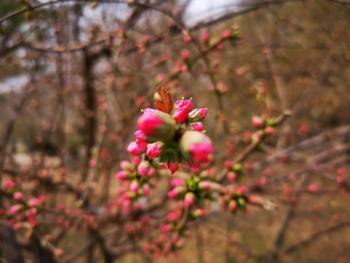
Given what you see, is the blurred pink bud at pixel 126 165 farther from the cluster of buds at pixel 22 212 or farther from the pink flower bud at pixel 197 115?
the cluster of buds at pixel 22 212

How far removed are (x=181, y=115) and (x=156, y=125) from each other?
9cm

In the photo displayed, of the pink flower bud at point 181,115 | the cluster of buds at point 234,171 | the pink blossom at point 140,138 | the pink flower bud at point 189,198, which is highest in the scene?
the pink flower bud at point 181,115

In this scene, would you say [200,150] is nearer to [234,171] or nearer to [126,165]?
[126,165]

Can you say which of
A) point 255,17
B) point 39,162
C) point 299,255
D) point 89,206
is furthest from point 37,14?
point 299,255

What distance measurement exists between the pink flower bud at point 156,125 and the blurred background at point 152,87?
0.80 metres

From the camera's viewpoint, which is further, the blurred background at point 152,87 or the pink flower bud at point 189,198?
the blurred background at point 152,87

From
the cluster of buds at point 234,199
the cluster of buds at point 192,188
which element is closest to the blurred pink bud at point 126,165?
the cluster of buds at point 192,188

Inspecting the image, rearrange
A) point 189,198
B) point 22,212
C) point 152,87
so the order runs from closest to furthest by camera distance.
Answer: point 189,198, point 22,212, point 152,87

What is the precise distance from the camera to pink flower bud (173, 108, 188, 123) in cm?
75

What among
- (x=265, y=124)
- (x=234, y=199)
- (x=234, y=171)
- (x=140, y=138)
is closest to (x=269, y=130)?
(x=265, y=124)

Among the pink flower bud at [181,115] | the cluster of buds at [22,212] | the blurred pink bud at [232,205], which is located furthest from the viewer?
the cluster of buds at [22,212]

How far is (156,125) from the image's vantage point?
2.24 feet

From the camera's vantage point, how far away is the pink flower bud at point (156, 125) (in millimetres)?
675

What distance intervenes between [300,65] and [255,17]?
1733 mm
